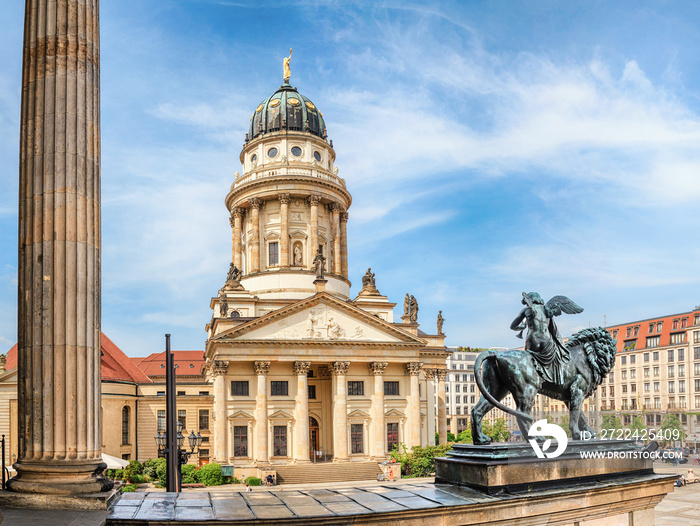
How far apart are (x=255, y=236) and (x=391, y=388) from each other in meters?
21.9

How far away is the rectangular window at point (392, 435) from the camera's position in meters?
62.4

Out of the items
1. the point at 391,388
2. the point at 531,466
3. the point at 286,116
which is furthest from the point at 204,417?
the point at 531,466

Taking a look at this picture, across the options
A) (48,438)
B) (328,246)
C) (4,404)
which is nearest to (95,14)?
(48,438)

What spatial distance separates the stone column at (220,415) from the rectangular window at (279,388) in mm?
4189

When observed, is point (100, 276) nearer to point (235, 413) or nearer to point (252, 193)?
point (235, 413)

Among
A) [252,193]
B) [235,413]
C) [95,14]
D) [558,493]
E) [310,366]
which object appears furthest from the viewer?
[252,193]

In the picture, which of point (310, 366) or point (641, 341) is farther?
point (641, 341)

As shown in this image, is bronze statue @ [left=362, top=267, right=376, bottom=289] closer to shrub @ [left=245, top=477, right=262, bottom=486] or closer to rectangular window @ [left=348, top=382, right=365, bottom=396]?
rectangular window @ [left=348, top=382, right=365, bottom=396]

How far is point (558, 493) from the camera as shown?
8.88 m

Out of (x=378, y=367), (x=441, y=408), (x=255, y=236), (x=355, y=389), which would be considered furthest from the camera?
(x=255, y=236)

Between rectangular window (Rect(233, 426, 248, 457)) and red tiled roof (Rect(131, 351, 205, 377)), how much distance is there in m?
27.6

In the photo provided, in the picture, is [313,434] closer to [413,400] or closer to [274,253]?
[413,400]

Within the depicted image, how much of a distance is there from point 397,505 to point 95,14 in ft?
27.1

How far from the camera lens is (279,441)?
59781 mm
